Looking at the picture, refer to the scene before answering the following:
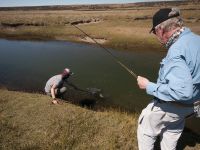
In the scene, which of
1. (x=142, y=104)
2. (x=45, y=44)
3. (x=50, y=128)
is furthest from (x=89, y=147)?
(x=45, y=44)

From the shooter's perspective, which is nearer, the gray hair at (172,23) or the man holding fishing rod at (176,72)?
the man holding fishing rod at (176,72)

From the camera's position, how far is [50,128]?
828 centimetres

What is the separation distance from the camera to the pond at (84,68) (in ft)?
51.7

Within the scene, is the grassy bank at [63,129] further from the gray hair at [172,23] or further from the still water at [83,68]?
the still water at [83,68]

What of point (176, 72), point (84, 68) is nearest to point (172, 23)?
point (176, 72)

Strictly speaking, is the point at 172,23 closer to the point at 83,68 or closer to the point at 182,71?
the point at 182,71

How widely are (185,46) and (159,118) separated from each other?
1452mm

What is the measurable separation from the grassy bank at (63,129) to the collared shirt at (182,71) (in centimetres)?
348

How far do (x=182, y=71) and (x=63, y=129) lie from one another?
197 inches

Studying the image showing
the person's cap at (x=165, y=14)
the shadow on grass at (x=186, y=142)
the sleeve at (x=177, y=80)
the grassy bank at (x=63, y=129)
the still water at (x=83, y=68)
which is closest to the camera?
the sleeve at (x=177, y=80)

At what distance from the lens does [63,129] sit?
816cm

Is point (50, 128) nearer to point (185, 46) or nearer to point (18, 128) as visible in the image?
point (18, 128)

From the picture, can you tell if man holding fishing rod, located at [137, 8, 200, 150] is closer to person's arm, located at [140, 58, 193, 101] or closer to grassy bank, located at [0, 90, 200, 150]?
person's arm, located at [140, 58, 193, 101]

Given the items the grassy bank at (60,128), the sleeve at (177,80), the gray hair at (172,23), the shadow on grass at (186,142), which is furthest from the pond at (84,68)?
the gray hair at (172,23)
